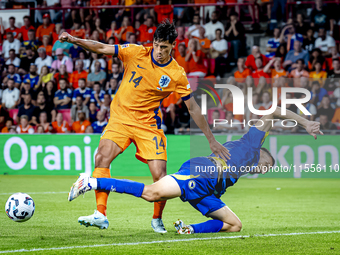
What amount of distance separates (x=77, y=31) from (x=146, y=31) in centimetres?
228

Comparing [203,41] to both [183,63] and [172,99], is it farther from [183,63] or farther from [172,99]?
[172,99]

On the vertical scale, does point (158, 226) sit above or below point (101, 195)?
below

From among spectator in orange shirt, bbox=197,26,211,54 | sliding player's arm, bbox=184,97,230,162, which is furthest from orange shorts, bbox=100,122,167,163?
spectator in orange shirt, bbox=197,26,211,54

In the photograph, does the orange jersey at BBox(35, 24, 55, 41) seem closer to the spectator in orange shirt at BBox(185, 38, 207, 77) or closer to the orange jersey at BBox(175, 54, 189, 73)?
the orange jersey at BBox(175, 54, 189, 73)

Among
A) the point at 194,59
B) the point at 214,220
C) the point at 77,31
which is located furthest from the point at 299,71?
the point at 214,220

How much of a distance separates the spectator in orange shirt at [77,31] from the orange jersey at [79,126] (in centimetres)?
353

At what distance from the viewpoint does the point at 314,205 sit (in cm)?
822

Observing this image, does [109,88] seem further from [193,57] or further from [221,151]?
[221,151]

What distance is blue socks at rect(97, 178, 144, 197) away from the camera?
199 inches

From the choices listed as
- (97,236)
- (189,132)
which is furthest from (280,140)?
(97,236)

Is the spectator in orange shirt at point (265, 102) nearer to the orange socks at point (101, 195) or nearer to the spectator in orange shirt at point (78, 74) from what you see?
the spectator in orange shirt at point (78, 74)

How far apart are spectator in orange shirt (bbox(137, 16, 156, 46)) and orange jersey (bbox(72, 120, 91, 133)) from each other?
342 centimetres

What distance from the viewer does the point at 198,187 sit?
215 inches

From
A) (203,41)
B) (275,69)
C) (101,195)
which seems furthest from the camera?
(203,41)
